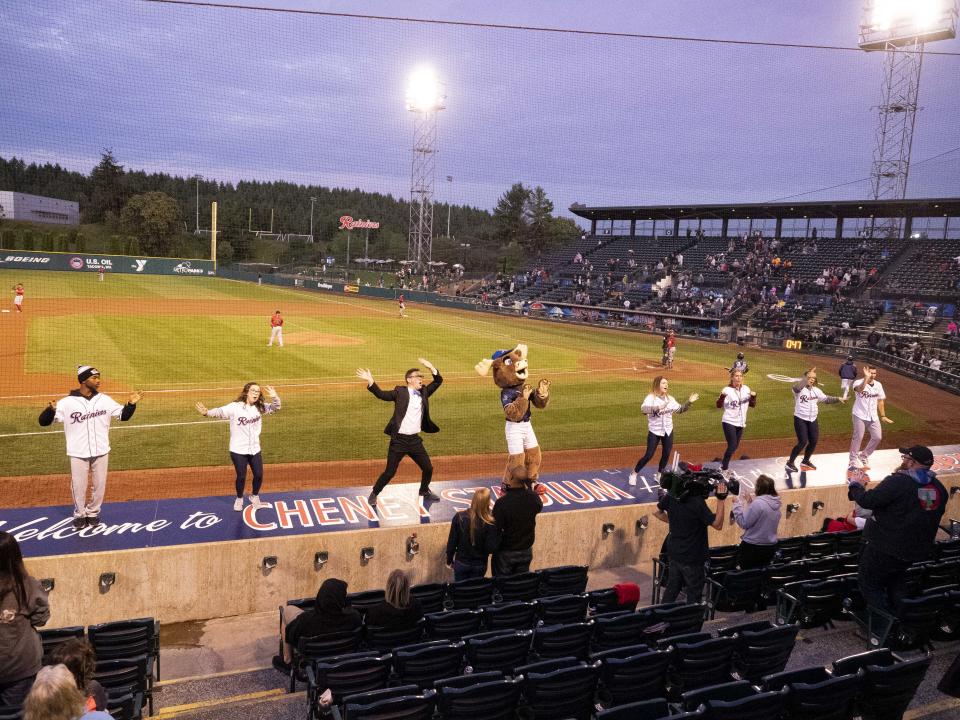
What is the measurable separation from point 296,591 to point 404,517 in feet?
7.71

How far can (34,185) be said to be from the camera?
23.1 meters

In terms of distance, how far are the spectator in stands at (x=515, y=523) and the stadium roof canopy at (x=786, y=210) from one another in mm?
43978

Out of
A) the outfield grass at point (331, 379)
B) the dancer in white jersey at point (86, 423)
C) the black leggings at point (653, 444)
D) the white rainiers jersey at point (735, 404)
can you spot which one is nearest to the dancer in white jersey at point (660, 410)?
the black leggings at point (653, 444)

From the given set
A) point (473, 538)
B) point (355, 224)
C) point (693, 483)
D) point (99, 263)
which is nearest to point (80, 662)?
point (473, 538)

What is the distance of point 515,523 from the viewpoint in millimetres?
7305

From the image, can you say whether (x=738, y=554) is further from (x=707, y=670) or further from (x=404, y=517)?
(x=404, y=517)

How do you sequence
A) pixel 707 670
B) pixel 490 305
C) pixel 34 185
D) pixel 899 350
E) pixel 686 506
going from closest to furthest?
pixel 707 670 → pixel 686 506 → pixel 34 185 → pixel 899 350 → pixel 490 305

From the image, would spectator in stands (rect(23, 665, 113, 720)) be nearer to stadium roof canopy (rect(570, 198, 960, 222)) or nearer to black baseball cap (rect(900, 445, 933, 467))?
black baseball cap (rect(900, 445, 933, 467))

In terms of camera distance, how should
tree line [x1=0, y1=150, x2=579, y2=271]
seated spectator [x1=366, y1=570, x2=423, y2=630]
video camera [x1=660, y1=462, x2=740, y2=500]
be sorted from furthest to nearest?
tree line [x1=0, y1=150, x2=579, y2=271] → video camera [x1=660, y1=462, x2=740, y2=500] → seated spectator [x1=366, y1=570, x2=423, y2=630]

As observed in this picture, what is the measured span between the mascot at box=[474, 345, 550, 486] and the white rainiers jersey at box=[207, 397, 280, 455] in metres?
3.17

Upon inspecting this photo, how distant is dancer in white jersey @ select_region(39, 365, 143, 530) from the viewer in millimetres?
8656

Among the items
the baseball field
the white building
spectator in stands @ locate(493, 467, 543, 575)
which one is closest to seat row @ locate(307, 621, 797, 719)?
spectator in stands @ locate(493, 467, 543, 575)

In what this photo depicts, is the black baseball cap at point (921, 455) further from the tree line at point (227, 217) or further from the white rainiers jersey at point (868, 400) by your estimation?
the tree line at point (227, 217)

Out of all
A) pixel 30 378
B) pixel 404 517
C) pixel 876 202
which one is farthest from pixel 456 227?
pixel 404 517
